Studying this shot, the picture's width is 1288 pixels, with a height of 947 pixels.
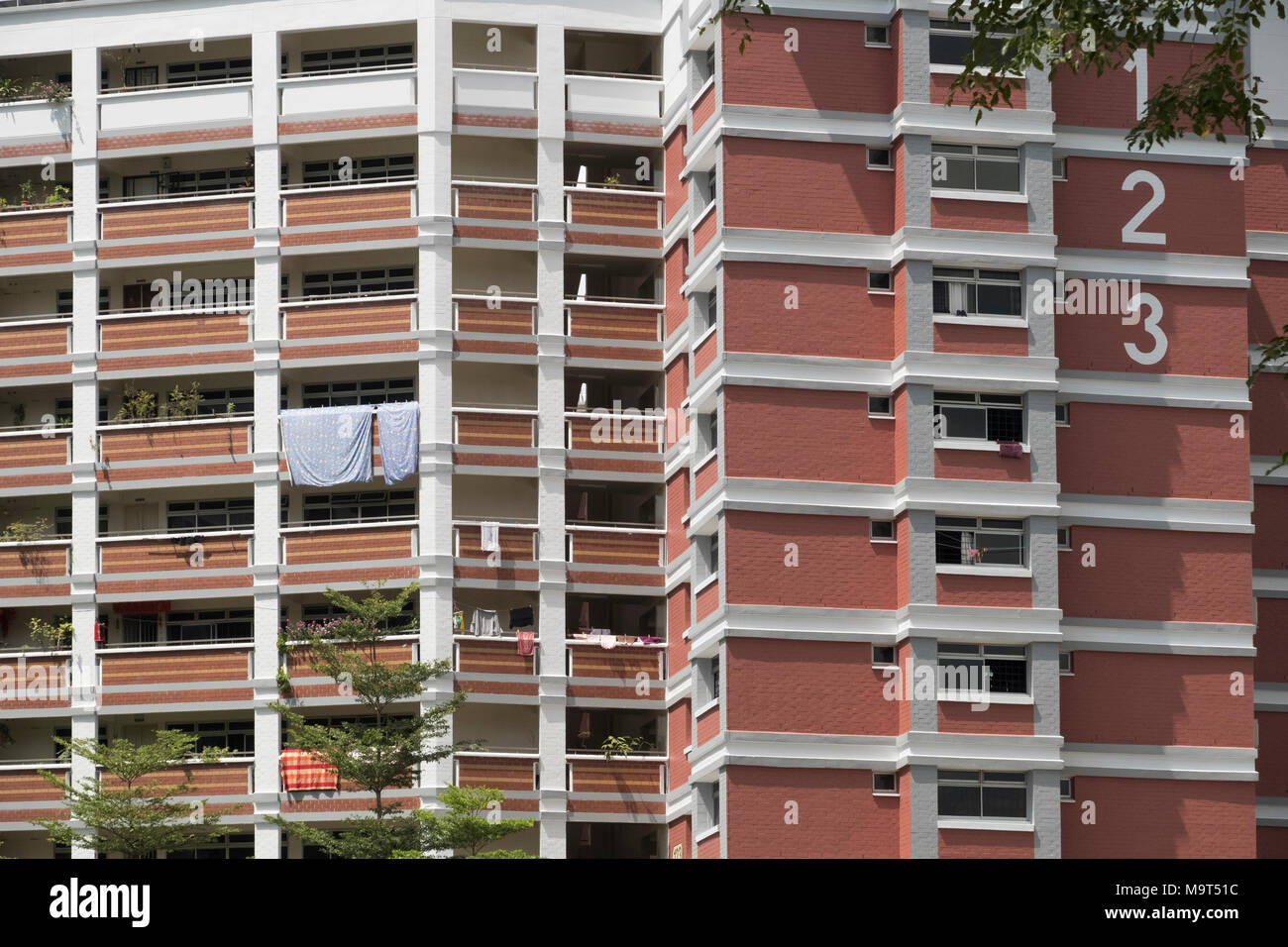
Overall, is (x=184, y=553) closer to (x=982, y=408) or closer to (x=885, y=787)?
(x=885, y=787)

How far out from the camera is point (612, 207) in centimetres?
6244

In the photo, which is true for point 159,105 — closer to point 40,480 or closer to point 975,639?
point 40,480

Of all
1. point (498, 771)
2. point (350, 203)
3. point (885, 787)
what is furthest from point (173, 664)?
point (885, 787)

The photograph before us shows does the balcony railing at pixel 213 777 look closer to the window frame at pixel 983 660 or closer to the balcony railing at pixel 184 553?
the balcony railing at pixel 184 553

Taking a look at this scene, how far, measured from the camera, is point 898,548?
53188 mm

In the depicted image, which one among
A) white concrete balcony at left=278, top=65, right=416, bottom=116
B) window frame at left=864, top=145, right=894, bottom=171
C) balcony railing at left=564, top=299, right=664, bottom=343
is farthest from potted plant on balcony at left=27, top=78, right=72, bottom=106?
window frame at left=864, top=145, right=894, bottom=171

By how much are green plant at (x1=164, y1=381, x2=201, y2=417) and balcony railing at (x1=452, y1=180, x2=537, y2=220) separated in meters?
8.47

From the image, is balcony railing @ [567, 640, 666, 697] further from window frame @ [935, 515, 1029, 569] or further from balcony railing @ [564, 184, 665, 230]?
balcony railing @ [564, 184, 665, 230]

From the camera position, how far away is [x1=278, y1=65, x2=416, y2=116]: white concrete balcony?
6259 cm

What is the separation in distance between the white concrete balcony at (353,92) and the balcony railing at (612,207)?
4.99m
